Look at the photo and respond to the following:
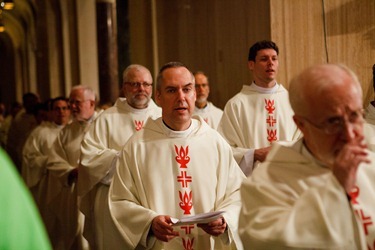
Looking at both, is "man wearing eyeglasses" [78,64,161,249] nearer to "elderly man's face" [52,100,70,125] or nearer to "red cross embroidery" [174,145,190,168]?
"red cross embroidery" [174,145,190,168]

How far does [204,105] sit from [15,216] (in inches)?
237

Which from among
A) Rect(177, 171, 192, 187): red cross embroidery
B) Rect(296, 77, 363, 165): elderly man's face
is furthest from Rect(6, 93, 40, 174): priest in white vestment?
Rect(296, 77, 363, 165): elderly man's face

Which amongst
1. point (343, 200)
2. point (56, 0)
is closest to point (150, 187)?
point (343, 200)

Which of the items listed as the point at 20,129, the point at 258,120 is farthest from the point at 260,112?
the point at 20,129

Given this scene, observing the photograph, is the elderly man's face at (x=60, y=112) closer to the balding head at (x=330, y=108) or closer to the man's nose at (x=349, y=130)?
the balding head at (x=330, y=108)

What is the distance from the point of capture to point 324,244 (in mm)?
2564

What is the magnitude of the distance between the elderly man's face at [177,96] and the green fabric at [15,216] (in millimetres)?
2557

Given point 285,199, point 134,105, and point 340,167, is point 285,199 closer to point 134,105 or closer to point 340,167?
point 340,167

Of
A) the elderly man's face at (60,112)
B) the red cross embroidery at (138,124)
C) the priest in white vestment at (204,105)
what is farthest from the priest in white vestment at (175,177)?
the elderly man's face at (60,112)

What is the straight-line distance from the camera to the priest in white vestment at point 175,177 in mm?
4387

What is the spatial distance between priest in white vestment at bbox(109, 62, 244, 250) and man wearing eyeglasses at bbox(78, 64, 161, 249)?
5.46 feet

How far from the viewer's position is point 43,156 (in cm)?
886

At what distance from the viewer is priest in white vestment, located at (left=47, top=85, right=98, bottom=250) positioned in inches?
308

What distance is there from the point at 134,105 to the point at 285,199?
3.98 m
